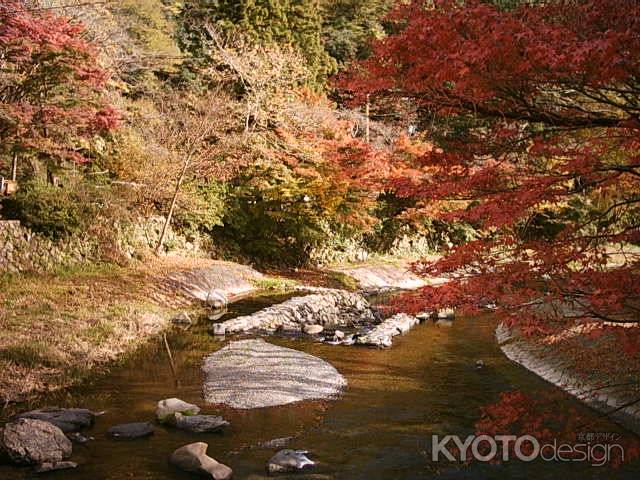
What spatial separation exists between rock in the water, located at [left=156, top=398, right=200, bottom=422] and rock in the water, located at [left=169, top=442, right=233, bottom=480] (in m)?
1.19

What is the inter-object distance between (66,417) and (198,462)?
7.04 feet

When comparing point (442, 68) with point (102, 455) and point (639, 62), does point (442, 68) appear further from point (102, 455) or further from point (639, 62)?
point (102, 455)

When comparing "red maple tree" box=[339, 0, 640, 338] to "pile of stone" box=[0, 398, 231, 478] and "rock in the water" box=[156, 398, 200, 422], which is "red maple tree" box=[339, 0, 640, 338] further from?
"rock in the water" box=[156, 398, 200, 422]

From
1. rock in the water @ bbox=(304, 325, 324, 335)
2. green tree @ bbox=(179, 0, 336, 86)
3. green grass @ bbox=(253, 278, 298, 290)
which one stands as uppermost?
green tree @ bbox=(179, 0, 336, 86)

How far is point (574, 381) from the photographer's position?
8.84m

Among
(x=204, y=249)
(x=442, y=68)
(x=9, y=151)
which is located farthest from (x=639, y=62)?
(x=204, y=249)

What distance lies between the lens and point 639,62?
389 centimetres

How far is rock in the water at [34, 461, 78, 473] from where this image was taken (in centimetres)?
560

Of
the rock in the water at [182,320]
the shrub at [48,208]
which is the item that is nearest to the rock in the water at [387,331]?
the rock in the water at [182,320]

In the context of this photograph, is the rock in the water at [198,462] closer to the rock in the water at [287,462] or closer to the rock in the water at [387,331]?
the rock in the water at [287,462]

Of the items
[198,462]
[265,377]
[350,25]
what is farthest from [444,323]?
[350,25]

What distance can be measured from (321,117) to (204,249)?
266 inches

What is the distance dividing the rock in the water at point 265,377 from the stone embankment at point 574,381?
3024mm

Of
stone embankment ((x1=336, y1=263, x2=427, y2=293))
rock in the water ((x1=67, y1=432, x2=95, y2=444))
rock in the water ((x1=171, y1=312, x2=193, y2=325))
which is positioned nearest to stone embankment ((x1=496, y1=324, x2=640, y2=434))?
rock in the water ((x1=67, y1=432, x2=95, y2=444))
